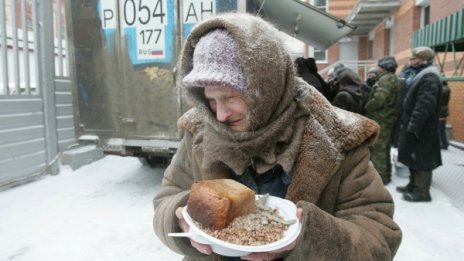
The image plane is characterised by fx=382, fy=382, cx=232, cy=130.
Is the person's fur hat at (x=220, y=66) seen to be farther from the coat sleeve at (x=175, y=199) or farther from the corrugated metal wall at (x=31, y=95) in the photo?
the corrugated metal wall at (x=31, y=95)

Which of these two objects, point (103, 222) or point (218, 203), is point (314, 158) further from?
point (103, 222)

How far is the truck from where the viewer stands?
16.9ft

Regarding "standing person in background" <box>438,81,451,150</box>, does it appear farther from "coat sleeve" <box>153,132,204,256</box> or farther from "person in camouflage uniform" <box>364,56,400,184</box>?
"coat sleeve" <box>153,132,204,256</box>

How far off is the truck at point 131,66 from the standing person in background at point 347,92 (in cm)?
68

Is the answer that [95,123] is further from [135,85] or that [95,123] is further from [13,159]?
[13,159]

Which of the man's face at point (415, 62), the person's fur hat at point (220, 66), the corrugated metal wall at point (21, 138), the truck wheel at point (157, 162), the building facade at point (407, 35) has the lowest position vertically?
the truck wheel at point (157, 162)

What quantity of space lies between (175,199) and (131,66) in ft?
13.3

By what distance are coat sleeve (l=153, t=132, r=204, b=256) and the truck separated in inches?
133

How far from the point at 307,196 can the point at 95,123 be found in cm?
465

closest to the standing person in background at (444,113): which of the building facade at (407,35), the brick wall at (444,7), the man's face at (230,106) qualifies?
the building facade at (407,35)

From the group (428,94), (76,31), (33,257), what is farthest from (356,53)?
(33,257)

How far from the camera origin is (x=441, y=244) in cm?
411

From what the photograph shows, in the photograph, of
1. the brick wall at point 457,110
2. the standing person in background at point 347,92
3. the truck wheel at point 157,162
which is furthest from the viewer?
the brick wall at point 457,110

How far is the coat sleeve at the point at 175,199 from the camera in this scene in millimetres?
1547
